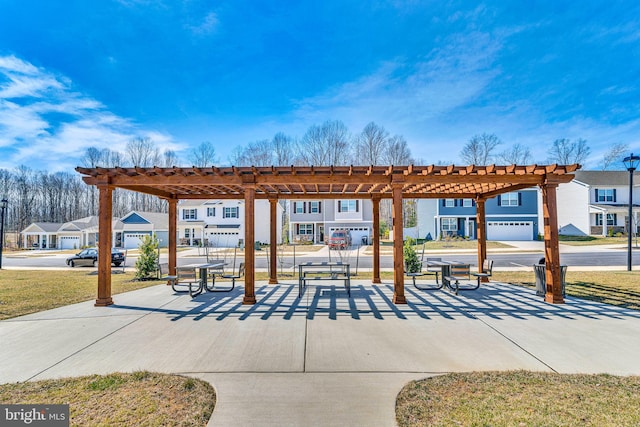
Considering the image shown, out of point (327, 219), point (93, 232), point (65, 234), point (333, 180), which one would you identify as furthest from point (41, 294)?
point (65, 234)

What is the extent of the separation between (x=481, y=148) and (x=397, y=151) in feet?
38.5

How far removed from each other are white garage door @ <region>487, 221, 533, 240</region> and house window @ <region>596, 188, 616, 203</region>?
9579 mm

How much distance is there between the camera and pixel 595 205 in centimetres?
3186

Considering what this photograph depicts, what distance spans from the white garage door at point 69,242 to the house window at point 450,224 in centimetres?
4451

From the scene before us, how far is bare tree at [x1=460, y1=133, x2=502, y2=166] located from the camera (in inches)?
1629

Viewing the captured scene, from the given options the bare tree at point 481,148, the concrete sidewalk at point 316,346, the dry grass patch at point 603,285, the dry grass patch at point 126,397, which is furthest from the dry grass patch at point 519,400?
the bare tree at point 481,148

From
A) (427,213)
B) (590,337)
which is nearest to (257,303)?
(590,337)

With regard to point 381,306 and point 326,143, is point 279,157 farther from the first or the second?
point 381,306

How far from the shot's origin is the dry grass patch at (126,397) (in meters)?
2.92

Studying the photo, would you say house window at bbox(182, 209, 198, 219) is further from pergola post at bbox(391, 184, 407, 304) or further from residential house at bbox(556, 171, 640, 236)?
residential house at bbox(556, 171, 640, 236)

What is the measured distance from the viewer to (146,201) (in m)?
53.0

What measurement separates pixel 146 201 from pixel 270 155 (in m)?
26.6

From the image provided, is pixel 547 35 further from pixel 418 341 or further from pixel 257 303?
pixel 257 303

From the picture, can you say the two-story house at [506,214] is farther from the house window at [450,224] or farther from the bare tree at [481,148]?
the bare tree at [481,148]
